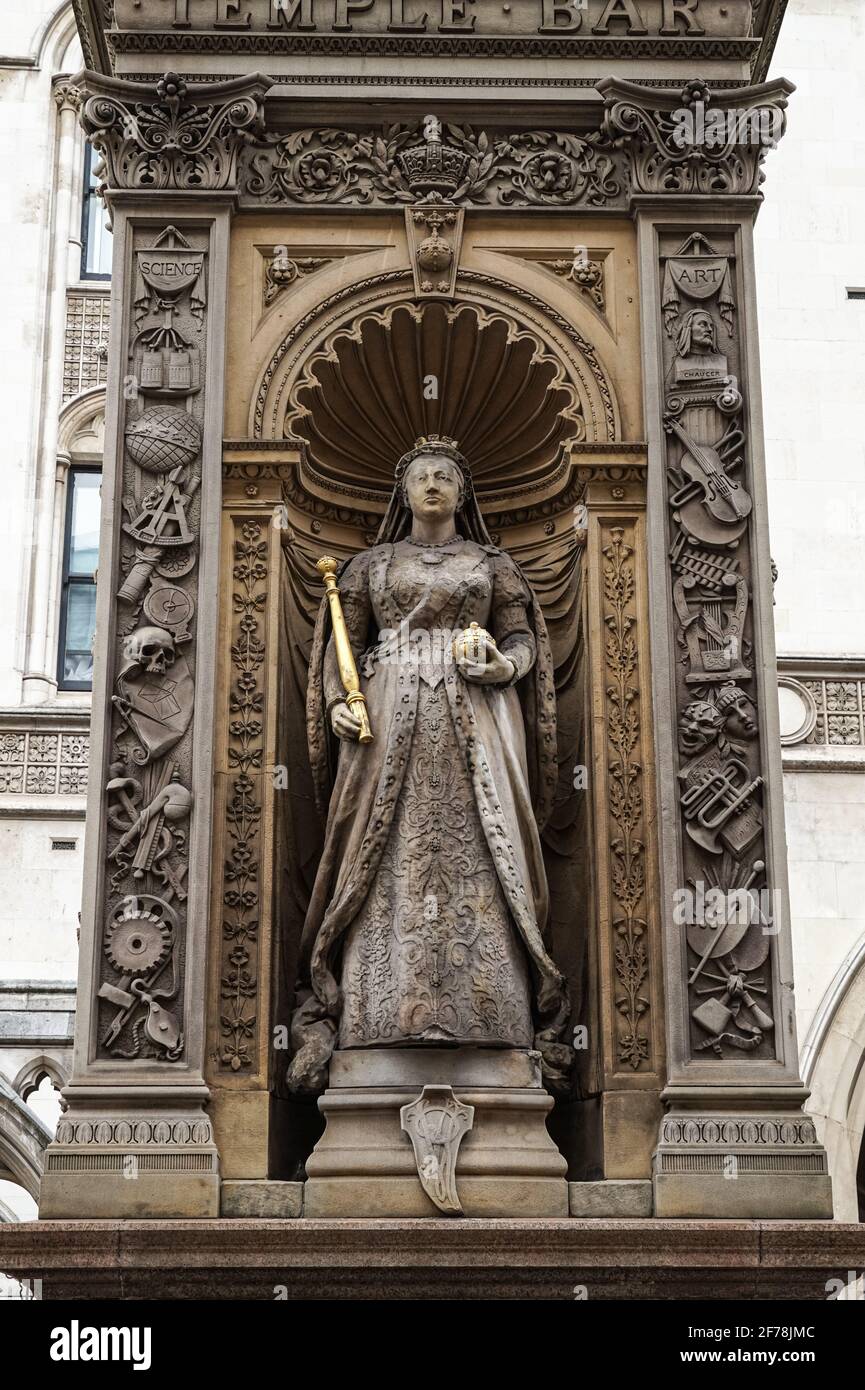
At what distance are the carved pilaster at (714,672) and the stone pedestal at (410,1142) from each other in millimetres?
685

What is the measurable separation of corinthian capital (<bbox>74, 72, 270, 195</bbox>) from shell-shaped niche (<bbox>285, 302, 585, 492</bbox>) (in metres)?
1.30

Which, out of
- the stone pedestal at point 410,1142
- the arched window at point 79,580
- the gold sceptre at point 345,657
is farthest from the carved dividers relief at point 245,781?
the arched window at point 79,580

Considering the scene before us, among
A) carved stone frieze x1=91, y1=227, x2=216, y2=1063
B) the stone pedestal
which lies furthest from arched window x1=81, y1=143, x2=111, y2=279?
the stone pedestal

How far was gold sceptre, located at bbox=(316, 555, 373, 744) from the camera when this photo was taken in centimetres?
1167

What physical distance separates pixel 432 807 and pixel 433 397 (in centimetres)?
291

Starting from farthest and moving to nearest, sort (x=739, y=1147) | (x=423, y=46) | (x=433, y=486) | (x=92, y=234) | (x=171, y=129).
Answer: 1. (x=92, y=234)
2. (x=423, y=46)
3. (x=171, y=129)
4. (x=433, y=486)
5. (x=739, y=1147)

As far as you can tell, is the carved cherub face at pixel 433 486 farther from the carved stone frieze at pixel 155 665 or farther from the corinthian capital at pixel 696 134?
the corinthian capital at pixel 696 134

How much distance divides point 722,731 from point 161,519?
11.2 feet

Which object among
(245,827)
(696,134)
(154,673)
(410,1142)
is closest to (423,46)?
(696,134)

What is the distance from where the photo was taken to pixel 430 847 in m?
11.4

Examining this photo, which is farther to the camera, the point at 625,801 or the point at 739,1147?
the point at 625,801

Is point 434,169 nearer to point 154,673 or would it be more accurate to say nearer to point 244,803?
point 154,673

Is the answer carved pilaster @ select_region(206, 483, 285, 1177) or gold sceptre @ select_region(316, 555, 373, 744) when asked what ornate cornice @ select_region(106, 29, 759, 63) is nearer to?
carved pilaster @ select_region(206, 483, 285, 1177)
